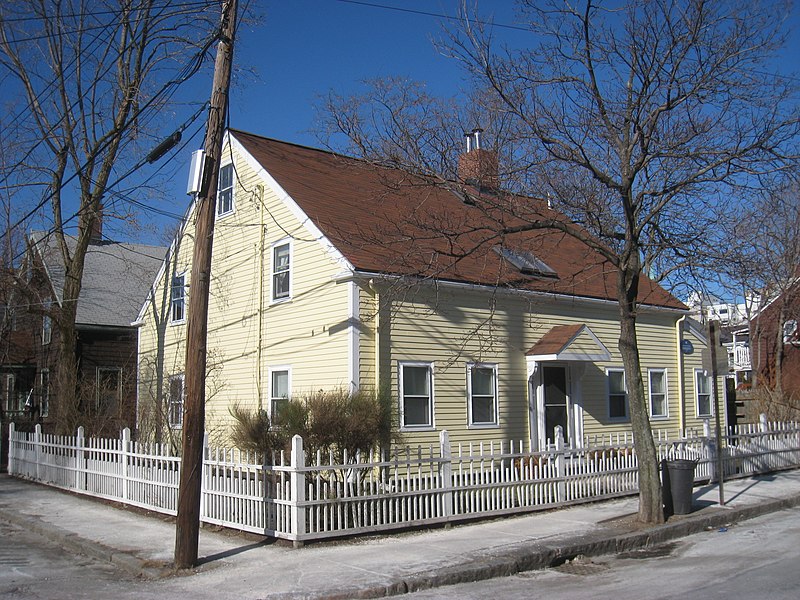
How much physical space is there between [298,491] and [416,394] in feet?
17.9

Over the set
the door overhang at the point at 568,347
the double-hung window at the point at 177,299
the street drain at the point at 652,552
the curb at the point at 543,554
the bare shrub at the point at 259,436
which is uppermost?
the double-hung window at the point at 177,299

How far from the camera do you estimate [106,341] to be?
27875 millimetres

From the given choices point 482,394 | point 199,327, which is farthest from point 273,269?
point 199,327

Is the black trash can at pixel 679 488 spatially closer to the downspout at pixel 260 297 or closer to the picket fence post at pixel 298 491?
Result: the picket fence post at pixel 298 491

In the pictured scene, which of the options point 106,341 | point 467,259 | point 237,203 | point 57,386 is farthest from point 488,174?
point 106,341

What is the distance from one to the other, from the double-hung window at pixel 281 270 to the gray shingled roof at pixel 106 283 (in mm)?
11146

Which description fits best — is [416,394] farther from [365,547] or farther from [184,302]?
[184,302]

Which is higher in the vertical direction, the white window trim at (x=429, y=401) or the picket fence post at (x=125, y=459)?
the white window trim at (x=429, y=401)

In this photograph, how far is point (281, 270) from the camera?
1689 cm

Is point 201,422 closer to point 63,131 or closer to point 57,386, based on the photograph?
point 57,386

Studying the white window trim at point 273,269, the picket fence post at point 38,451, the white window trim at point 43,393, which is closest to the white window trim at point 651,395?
the white window trim at point 273,269

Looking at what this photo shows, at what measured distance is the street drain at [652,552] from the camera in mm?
10242

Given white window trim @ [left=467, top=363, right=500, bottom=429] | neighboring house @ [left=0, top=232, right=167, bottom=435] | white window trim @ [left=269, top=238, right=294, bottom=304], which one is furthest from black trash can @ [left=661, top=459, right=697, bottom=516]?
neighboring house @ [left=0, top=232, right=167, bottom=435]

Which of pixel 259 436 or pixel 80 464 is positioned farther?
pixel 80 464
